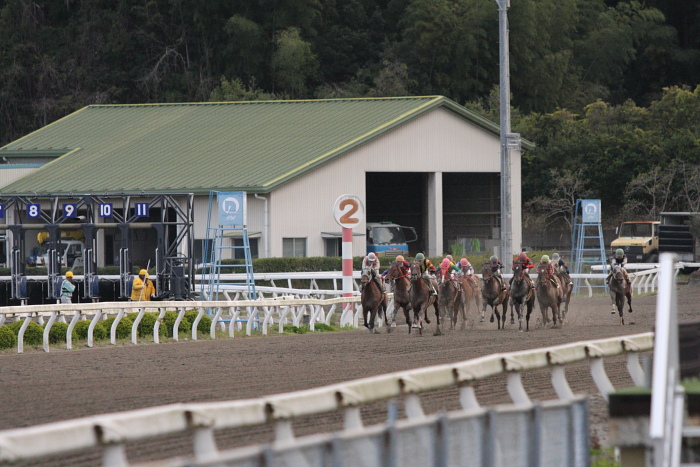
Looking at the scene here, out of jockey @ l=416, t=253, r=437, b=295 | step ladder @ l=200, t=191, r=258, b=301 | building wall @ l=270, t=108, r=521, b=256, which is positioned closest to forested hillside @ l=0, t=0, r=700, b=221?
building wall @ l=270, t=108, r=521, b=256

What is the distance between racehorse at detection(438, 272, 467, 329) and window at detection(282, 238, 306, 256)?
15156 millimetres

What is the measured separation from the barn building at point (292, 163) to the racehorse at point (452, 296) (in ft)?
46.4

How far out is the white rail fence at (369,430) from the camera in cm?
448

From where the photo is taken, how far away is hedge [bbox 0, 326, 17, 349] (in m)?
18.2

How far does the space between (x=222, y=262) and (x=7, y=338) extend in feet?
55.8

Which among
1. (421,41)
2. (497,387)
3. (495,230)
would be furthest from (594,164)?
(497,387)

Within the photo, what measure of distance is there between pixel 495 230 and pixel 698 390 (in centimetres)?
3914

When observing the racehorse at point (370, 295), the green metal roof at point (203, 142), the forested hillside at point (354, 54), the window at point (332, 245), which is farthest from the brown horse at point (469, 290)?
the forested hillside at point (354, 54)

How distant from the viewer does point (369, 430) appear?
194 inches

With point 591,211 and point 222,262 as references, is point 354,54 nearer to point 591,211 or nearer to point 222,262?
point 222,262

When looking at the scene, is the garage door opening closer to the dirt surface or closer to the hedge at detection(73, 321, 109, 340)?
the dirt surface

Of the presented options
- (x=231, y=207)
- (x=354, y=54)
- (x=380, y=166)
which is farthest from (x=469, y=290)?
(x=354, y=54)

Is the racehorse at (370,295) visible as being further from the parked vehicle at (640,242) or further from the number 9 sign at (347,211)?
the parked vehicle at (640,242)

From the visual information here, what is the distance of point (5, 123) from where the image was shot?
6844 centimetres
